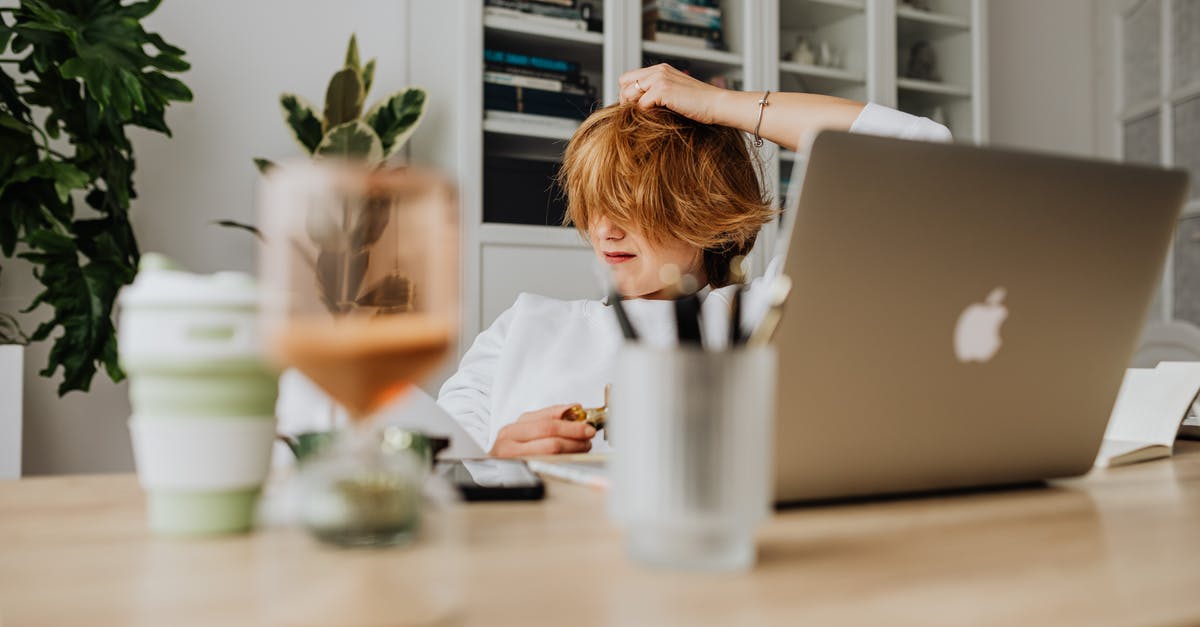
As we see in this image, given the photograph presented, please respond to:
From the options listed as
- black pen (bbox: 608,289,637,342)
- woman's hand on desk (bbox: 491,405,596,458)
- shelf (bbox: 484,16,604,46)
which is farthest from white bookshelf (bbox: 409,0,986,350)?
black pen (bbox: 608,289,637,342)

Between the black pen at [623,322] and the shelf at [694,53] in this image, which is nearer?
Answer: the black pen at [623,322]

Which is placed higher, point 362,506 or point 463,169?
point 463,169

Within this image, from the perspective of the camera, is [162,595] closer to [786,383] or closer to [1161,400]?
[786,383]

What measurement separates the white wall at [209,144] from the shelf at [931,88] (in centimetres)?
180

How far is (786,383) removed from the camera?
0.63m

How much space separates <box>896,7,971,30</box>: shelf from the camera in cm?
340

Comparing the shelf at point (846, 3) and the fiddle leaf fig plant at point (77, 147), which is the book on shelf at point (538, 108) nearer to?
the fiddle leaf fig plant at point (77, 147)

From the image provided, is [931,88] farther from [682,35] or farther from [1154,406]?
[1154,406]

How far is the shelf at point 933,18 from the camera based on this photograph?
340 centimetres

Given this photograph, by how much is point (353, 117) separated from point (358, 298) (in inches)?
94.6

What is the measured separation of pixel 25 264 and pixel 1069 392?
2699 mm

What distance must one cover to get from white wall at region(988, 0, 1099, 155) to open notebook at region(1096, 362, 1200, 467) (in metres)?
3.01

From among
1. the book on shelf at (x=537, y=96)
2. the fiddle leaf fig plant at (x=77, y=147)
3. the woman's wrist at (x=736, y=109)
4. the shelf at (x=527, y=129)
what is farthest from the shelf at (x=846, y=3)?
the fiddle leaf fig plant at (x=77, y=147)

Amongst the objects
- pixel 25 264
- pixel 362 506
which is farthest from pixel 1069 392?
pixel 25 264
